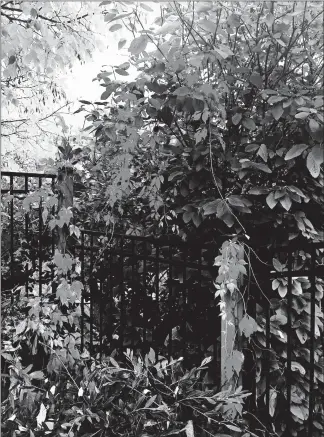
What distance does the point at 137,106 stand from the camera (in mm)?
2980

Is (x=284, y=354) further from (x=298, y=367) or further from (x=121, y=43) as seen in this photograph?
(x=121, y=43)

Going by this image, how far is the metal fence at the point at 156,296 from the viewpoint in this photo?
296 centimetres

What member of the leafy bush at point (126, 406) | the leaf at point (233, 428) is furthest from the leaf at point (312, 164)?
the leaf at point (233, 428)

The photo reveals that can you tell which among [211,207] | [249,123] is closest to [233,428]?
[211,207]

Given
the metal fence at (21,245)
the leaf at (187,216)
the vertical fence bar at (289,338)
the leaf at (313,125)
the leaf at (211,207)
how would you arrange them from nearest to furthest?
the leaf at (313,125)
the vertical fence bar at (289,338)
the leaf at (211,207)
the leaf at (187,216)
the metal fence at (21,245)

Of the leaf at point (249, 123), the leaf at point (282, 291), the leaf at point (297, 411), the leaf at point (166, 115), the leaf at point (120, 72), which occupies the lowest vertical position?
the leaf at point (297, 411)

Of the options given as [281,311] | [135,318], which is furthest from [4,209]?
[281,311]

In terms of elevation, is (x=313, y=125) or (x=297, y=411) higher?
(x=313, y=125)

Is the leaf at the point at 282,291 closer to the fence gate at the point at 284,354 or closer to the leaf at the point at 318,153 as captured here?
the fence gate at the point at 284,354

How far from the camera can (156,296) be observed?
3129 millimetres

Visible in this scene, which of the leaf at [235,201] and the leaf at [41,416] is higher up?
the leaf at [235,201]

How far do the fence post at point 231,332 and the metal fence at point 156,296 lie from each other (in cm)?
13

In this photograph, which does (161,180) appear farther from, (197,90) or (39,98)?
(39,98)

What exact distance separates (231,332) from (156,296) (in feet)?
1.97
